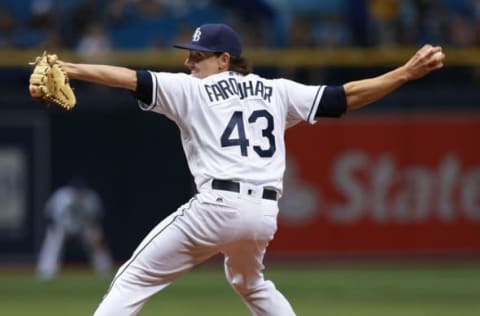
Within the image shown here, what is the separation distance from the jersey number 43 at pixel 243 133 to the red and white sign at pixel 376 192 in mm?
11449

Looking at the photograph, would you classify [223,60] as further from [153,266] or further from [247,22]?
[247,22]

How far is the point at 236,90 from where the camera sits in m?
8.08

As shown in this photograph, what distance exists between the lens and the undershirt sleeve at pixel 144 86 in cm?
784

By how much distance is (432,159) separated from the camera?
65.1ft

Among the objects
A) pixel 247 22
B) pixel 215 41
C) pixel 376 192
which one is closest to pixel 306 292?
pixel 376 192

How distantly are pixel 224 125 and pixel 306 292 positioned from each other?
7556 mm

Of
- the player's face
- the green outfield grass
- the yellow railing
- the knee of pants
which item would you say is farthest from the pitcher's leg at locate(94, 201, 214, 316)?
the yellow railing

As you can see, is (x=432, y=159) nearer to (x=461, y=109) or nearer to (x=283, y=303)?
(x=461, y=109)

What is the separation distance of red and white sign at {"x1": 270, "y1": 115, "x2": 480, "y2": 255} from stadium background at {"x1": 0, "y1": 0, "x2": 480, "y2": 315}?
0.01 meters

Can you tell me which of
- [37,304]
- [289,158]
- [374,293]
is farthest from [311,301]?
[289,158]

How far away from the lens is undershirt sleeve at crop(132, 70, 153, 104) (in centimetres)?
784

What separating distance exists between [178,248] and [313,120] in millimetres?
1140

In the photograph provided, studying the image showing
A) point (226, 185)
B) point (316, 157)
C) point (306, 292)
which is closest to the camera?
point (226, 185)

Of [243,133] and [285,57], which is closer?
[243,133]
